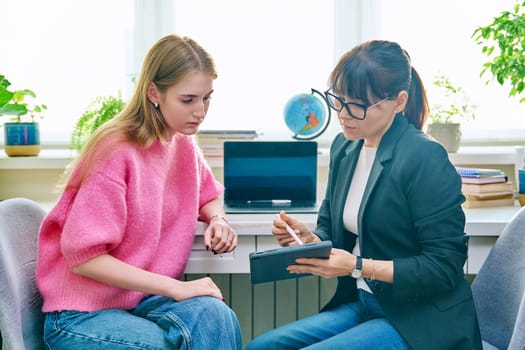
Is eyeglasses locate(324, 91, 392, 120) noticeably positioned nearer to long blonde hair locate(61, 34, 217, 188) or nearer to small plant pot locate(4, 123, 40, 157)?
long blonde hair locate(61, 34, 217, 188)

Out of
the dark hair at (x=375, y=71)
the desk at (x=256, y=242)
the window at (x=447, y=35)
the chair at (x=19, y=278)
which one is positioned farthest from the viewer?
the window at (x=447, y=35)

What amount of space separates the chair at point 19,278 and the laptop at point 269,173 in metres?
0.62

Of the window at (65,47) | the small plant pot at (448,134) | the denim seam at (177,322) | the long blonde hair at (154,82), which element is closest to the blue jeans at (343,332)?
A: the denim seam at (177,322)

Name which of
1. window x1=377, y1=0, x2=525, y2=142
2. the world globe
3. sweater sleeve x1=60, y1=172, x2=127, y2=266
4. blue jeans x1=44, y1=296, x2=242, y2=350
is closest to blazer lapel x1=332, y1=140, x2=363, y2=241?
blue jeans x1=44, y1=296, x2=242, y2=350

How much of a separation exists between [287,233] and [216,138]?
2.53 ft

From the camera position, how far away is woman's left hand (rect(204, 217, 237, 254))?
1.55m

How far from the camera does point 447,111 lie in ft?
7.43

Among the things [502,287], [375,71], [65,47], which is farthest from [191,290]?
[65,47]

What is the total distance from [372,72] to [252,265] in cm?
51

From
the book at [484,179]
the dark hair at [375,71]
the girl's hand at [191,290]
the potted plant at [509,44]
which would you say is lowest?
the girl's hand at [191,290]

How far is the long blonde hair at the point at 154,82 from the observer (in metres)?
1.42

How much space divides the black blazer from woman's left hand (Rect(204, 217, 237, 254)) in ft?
1.15

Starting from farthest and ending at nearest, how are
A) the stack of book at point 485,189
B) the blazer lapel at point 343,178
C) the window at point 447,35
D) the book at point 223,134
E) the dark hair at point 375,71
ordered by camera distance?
the window at point 447,35 → the book at point 223,134 → the stack of book at point 485,189 → the blazer lapel at point 343,178 → the dark hair at point 375,71

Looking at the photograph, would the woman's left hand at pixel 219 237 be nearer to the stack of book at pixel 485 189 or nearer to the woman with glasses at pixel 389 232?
the woman with glasses at pixel 389 232
